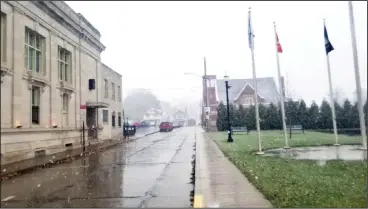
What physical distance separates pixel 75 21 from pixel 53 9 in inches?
11.7

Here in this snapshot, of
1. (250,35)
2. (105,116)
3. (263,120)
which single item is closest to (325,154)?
(250,35)

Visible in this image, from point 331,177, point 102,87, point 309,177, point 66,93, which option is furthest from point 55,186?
point 331,177

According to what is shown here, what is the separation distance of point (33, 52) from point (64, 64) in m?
0.49

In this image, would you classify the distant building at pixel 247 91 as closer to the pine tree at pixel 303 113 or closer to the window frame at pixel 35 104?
the pine tree at pixel 303 113

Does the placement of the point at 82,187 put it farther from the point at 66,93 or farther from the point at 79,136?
the point at 66,93

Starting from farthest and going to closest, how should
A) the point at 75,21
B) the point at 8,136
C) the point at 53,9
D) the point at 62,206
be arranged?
the point at 62,206 < the point at 75,21 < the point at 53,9 < the point at 8,136

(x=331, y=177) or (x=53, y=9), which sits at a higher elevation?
(x=53, y=9)

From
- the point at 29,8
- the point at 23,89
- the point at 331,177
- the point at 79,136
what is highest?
the point at 29,8

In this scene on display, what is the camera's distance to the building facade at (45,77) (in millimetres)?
2291

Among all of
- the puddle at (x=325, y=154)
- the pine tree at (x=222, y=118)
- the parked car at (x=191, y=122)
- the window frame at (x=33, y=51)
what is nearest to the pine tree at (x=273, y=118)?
the pine tree at (x=222, y=118)

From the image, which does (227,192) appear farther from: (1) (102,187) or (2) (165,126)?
(2) (165,126)

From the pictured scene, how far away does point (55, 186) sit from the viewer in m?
6.55

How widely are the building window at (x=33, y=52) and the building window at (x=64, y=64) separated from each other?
27cm

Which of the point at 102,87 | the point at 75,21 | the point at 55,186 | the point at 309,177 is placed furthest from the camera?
the point at 309,177
